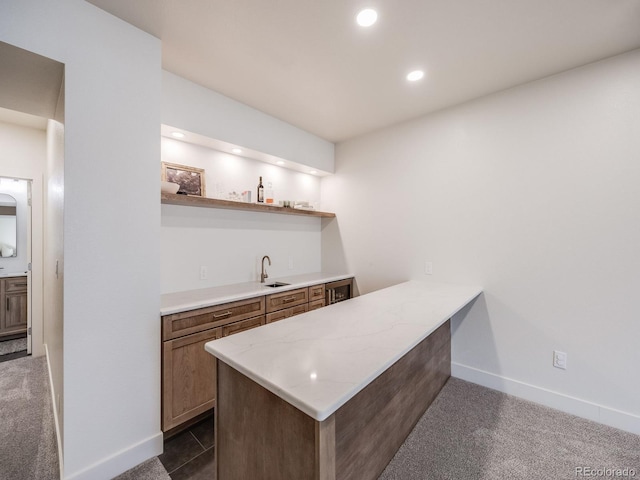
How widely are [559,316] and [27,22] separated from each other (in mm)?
3869

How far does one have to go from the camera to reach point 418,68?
2100 mm

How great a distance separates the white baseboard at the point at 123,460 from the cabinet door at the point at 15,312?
3505 millimetres

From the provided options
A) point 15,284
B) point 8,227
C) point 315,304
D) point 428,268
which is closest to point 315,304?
point 315,304

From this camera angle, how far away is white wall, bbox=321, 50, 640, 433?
6.39 feet

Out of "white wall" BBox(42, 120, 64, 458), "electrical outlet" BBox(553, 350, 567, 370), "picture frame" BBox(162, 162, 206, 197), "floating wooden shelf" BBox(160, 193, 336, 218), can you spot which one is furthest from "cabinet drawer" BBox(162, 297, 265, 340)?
"electrical outlet" BBox(553, 350, 567, 370)

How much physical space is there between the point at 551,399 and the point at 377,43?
304cm

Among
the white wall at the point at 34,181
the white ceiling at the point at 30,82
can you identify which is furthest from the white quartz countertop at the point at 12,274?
the white ceiling at the point at 30,82

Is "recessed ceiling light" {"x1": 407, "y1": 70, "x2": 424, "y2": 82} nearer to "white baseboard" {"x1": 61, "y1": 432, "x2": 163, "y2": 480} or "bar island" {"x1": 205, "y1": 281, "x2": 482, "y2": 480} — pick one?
"bar island" {"x1": 205, "y1": 281, "x2": 482, "y2": 480}

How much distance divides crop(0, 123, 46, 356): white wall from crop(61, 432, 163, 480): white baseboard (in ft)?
8.64

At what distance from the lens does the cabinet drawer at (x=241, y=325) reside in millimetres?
2150

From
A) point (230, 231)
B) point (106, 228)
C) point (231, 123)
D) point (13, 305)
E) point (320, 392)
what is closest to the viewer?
point (320, 392)

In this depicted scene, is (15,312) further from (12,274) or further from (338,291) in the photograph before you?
(338,291)

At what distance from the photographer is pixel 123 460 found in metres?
1.63

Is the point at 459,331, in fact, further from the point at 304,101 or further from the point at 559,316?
the point at 304,101
